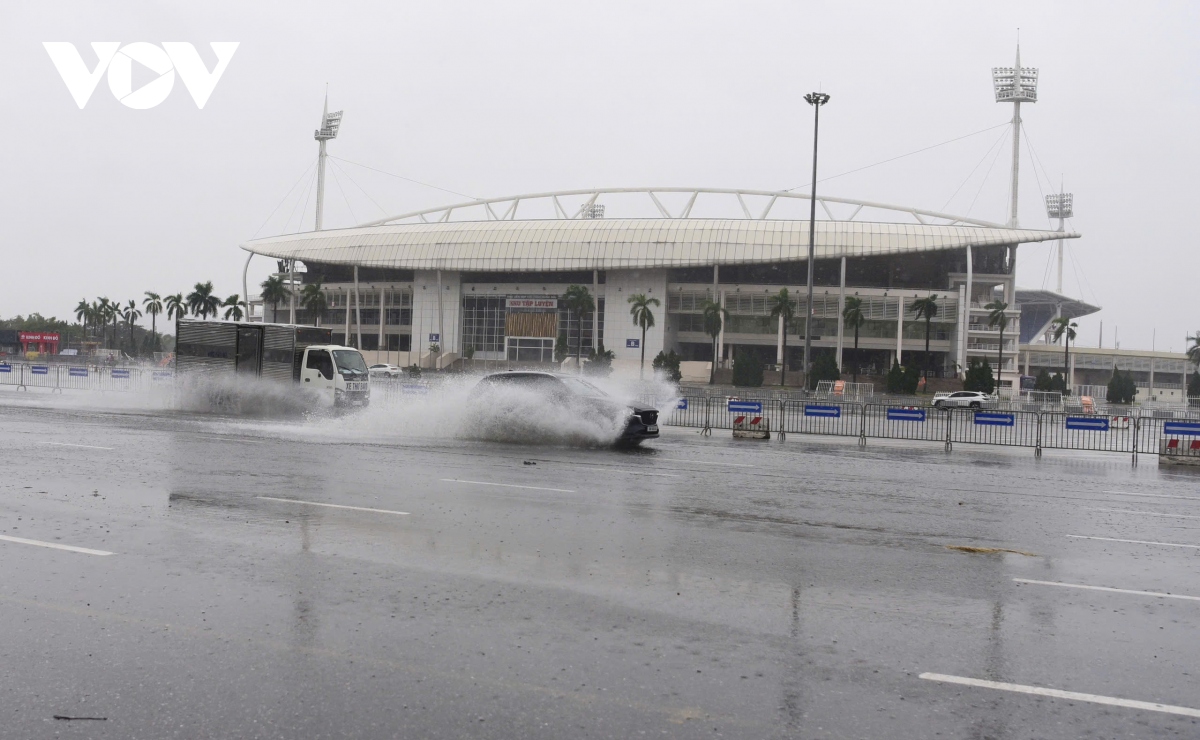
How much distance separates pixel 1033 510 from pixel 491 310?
86.9 m

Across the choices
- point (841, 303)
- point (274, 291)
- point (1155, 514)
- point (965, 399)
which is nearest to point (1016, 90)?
point (841, 303)

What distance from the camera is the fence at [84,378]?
35178mm

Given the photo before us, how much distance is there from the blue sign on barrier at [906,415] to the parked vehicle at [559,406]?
9.89 metres

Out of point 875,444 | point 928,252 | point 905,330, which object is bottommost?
point 875,444

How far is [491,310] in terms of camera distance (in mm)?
97438

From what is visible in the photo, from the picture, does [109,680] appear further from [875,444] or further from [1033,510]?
[875,444]

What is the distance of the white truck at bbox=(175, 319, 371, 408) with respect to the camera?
27.9 m

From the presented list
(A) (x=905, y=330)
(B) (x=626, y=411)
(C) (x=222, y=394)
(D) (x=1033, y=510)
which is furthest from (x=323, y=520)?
(A) (x=905, y=330)

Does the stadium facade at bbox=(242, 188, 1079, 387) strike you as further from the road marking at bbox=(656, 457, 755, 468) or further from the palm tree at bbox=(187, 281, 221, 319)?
the road marking at bbox=(656, 457, 755, 468)

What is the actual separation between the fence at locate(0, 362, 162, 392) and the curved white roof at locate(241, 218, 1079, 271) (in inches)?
1984

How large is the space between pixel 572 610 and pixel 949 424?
20459 mm

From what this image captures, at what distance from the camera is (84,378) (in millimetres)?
39938

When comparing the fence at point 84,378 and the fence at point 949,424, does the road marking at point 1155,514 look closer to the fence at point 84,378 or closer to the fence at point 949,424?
the fence at point 949,424

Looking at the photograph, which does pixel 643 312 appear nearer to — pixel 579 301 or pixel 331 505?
pixel 579 301
